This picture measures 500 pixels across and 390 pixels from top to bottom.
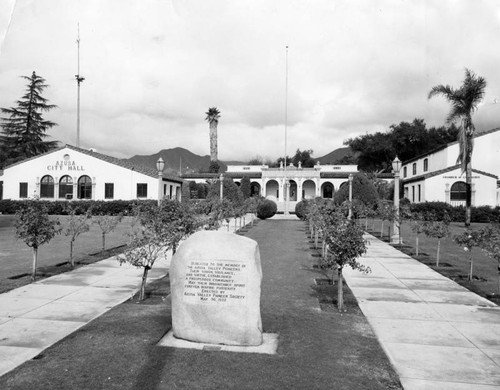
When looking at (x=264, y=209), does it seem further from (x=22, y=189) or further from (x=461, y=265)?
(x=22, y=189)

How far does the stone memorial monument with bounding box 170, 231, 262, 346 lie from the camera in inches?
250

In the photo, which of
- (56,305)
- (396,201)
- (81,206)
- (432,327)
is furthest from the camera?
(81,206)

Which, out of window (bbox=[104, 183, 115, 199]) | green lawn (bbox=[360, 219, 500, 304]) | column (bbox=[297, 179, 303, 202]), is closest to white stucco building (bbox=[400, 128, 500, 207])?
column (bbox=[297, 179, 303, 202])

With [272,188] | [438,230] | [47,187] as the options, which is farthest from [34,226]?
[272,188]

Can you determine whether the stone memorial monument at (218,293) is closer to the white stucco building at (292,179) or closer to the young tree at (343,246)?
the young tree at (343,246)

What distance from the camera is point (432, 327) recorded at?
764 centimetres

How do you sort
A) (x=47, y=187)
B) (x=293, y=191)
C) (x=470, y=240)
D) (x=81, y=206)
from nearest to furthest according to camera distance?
(x=470, y=240), (x=81, y=206), (x=47, y=187), (x=293, y=191)

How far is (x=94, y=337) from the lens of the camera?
6.79 metres

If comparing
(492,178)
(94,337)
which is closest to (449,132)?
(492,178)

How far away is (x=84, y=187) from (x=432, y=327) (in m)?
39.8

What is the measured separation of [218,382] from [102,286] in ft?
20.4

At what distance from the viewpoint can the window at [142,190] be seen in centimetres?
4062

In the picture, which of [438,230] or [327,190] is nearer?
[438,230]

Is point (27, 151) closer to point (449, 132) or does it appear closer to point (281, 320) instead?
point (281, 320)
